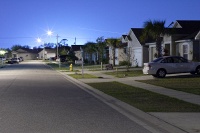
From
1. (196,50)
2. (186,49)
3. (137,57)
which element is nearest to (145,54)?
(137,57)

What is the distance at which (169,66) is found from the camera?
27.9m

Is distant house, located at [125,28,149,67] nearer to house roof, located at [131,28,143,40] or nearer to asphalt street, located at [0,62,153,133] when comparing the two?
house roof, located at [131,28,143,40]

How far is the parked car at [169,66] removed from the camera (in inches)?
1086

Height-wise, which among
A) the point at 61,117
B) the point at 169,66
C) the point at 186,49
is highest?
the point at 186,49

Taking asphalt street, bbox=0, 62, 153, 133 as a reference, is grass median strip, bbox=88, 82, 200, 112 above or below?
above

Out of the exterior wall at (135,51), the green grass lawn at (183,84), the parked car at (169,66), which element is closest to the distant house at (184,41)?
the parked car at (169,66)

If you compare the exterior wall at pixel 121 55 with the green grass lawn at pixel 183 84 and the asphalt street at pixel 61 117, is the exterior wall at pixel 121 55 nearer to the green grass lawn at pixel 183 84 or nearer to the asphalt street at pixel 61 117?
the green grass lawn at pixel 183 84

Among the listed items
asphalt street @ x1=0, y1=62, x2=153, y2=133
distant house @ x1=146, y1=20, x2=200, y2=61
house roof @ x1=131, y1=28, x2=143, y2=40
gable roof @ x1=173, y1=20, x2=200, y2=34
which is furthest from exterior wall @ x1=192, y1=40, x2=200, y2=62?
asphalt street @ x1=0, y1=62, x2=153, y2=133

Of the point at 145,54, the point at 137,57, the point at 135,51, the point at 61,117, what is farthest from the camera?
the point at 135,51

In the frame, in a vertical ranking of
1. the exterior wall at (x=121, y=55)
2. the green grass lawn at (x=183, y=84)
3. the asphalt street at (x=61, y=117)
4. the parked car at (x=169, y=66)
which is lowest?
the asphalt street at (x=61, y=117)

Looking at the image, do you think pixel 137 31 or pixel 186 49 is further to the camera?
pixel 137 31

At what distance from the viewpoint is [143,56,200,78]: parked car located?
27.6m

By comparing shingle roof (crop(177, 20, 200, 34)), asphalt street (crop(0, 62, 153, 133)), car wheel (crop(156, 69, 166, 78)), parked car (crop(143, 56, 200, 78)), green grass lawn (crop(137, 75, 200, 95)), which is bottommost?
asphalt street (crop(0, 62, 153, 133))

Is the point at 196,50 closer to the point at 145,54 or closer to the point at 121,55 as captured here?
the point at 145,54
